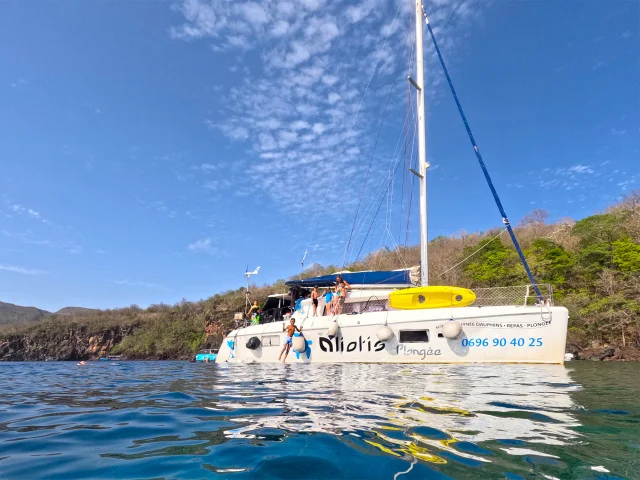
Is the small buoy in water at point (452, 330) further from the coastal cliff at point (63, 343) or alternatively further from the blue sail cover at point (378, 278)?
the coastal cliff at point (63, 343)

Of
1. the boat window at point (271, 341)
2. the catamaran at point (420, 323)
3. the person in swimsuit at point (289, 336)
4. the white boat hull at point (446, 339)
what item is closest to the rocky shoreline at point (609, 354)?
the catamaran at point (420, 323)

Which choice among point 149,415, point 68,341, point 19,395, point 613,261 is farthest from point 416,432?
point 68,341

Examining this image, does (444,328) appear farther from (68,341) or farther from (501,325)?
(68,341)

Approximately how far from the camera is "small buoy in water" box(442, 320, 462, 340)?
1054 centimetres

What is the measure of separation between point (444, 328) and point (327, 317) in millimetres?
4190

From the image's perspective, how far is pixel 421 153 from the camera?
48.6 feet

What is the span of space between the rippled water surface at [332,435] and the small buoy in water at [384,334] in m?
6.00

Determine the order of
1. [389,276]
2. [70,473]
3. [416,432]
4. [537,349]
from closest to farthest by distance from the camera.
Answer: [70,473]
[416,432]
[537,349]
[389,276]

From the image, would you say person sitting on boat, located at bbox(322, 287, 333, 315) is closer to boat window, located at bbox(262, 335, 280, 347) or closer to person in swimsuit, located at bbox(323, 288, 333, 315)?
person in swimsuit, located at bbox(323, 288, 333, 315)

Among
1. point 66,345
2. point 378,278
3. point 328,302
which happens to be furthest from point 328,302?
point 66,345

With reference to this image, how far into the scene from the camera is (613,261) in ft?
75.4

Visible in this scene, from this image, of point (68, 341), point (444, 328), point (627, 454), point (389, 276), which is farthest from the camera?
point (68, 341)

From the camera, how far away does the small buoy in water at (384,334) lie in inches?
451

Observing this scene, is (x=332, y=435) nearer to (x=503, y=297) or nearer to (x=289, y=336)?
(x=503, y=297)
